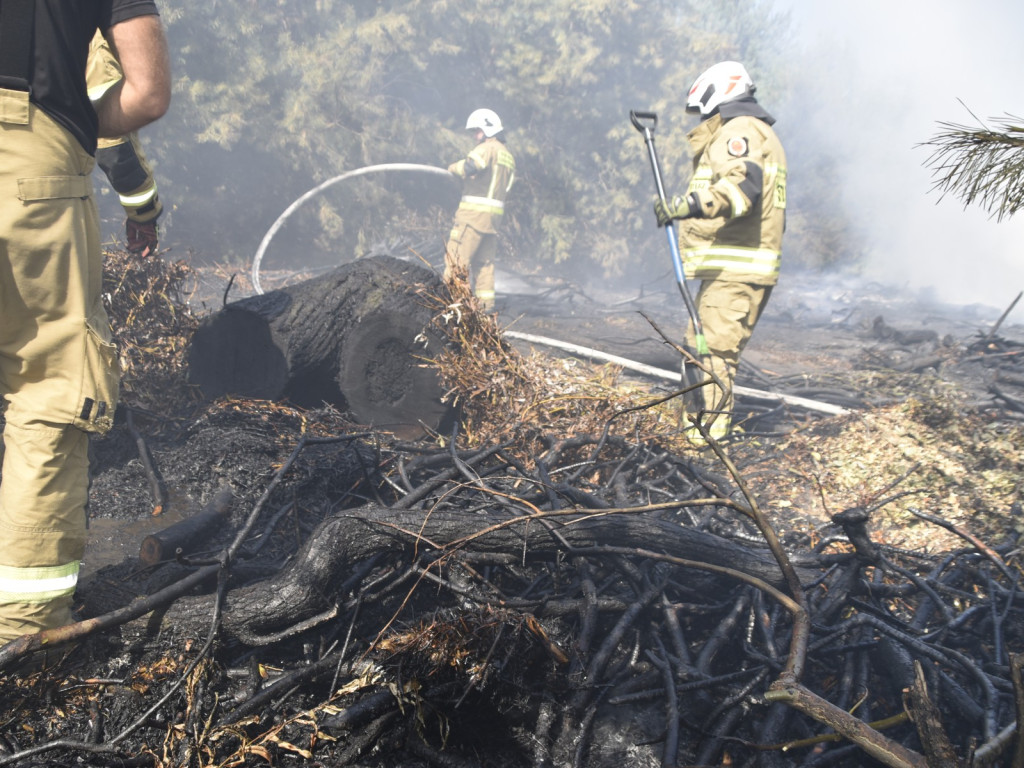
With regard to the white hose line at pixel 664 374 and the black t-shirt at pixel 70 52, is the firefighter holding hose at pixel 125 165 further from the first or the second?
the white hose line at pixel 664 374

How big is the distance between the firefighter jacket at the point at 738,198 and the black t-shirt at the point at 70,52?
3689mm

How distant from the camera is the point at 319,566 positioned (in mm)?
2205

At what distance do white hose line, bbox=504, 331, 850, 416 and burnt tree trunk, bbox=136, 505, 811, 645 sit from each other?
3327 mm

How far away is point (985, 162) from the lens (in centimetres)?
208

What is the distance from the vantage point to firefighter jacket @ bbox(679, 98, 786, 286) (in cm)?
445

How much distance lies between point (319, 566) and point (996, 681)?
2527 millimetres

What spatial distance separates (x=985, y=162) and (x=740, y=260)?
2677 mm

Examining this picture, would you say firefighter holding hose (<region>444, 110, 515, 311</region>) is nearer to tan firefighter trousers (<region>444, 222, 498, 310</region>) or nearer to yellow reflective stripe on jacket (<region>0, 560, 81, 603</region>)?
tan firefighter trousers (<region>444, 222, 498, 310</region>)

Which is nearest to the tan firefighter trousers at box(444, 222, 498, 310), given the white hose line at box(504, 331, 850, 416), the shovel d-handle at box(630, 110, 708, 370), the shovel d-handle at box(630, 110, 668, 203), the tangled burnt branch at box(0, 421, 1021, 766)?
the white hose line at box(504, 331, 850, 416)

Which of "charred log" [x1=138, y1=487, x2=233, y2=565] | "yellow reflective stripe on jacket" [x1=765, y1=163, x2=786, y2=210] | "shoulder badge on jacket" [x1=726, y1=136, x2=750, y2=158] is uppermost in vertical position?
"shoulder badge on jacket" [x1=726, y1=136, x2=750, y2=158]

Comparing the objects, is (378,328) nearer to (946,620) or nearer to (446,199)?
(946,620)

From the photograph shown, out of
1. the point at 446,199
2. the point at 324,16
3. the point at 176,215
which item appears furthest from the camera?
the point at 446,199

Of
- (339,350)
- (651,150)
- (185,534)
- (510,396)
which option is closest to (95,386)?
(185,534)

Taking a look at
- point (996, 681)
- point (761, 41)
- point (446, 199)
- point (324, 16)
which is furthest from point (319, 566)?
point (761, 41)
